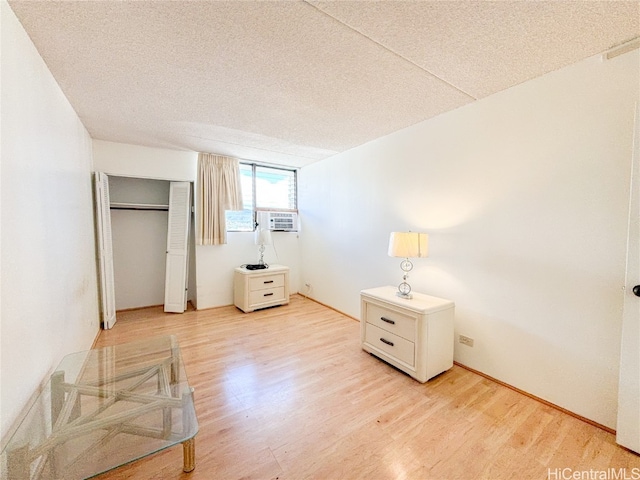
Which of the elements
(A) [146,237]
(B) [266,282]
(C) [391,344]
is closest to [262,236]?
(B) [266,282]

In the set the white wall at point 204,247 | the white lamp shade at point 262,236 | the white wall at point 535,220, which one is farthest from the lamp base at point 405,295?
the white wall at point 204,247

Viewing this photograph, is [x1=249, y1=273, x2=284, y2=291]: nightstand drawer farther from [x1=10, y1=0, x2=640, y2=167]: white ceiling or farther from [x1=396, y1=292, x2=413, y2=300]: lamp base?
[x1=10, y1=0, x2=640, y2=167]: white ceiling

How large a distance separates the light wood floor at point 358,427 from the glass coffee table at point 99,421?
0.93 ft

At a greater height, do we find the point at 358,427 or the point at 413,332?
the point at 413,332

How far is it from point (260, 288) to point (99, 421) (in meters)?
2.69

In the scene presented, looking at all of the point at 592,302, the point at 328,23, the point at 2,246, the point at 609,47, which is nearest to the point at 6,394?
the point at 2,246

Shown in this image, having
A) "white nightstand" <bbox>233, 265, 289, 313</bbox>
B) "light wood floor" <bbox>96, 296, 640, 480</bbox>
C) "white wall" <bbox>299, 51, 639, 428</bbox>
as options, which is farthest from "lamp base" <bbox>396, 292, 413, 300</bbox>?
"white nightstand" <bbox>233, 265, 289, 313</bbox>

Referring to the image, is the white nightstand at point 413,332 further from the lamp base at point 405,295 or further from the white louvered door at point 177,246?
the white louvered door at point 177,246

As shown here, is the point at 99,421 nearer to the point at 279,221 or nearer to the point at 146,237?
the point at 146,237

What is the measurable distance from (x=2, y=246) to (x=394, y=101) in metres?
2.62

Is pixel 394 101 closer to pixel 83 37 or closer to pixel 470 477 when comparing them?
pixel 83 37

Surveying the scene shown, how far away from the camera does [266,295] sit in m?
3.94

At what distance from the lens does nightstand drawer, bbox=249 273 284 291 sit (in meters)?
3.81

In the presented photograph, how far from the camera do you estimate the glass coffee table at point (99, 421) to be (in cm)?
103
